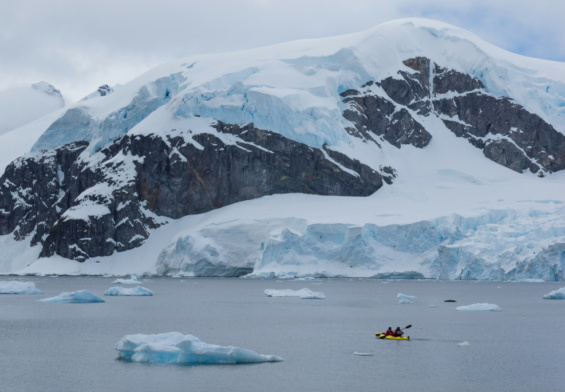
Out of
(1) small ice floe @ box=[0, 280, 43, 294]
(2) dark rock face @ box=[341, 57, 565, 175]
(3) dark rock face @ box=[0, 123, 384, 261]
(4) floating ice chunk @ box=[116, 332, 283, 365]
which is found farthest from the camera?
(2) dark rock face @ box=[341, 57, 565, 175]

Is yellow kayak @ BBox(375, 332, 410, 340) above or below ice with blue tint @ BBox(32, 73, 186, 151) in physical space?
below

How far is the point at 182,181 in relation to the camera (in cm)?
11544

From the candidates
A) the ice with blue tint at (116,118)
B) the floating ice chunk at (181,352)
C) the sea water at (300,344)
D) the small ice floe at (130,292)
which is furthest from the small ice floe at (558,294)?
the ice with blue tint at (116,118)

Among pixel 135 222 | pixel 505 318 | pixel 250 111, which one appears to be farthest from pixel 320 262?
pixel 505 318

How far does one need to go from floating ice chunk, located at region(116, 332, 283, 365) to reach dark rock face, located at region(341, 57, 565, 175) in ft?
298

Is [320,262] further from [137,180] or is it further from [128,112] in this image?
[128,112]

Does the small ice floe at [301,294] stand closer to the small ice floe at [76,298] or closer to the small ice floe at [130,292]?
the small ice floe at [130,292]

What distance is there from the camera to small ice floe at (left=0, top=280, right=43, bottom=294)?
66875 mm

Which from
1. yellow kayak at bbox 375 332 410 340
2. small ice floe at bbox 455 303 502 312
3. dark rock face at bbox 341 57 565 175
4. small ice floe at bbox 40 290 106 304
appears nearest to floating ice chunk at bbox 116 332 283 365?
yellow kayak at bbox 375 332 410 340

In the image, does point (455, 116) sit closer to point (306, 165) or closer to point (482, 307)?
point (306, 165)

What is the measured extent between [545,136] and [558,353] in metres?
95.6

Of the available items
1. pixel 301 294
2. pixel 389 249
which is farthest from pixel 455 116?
pixel 301 294

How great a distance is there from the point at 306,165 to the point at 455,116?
3034 centimetres

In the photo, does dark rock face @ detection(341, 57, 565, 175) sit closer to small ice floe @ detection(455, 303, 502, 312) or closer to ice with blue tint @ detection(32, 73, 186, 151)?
ice with blue tint @ detection(32, 73, 186, 151)
